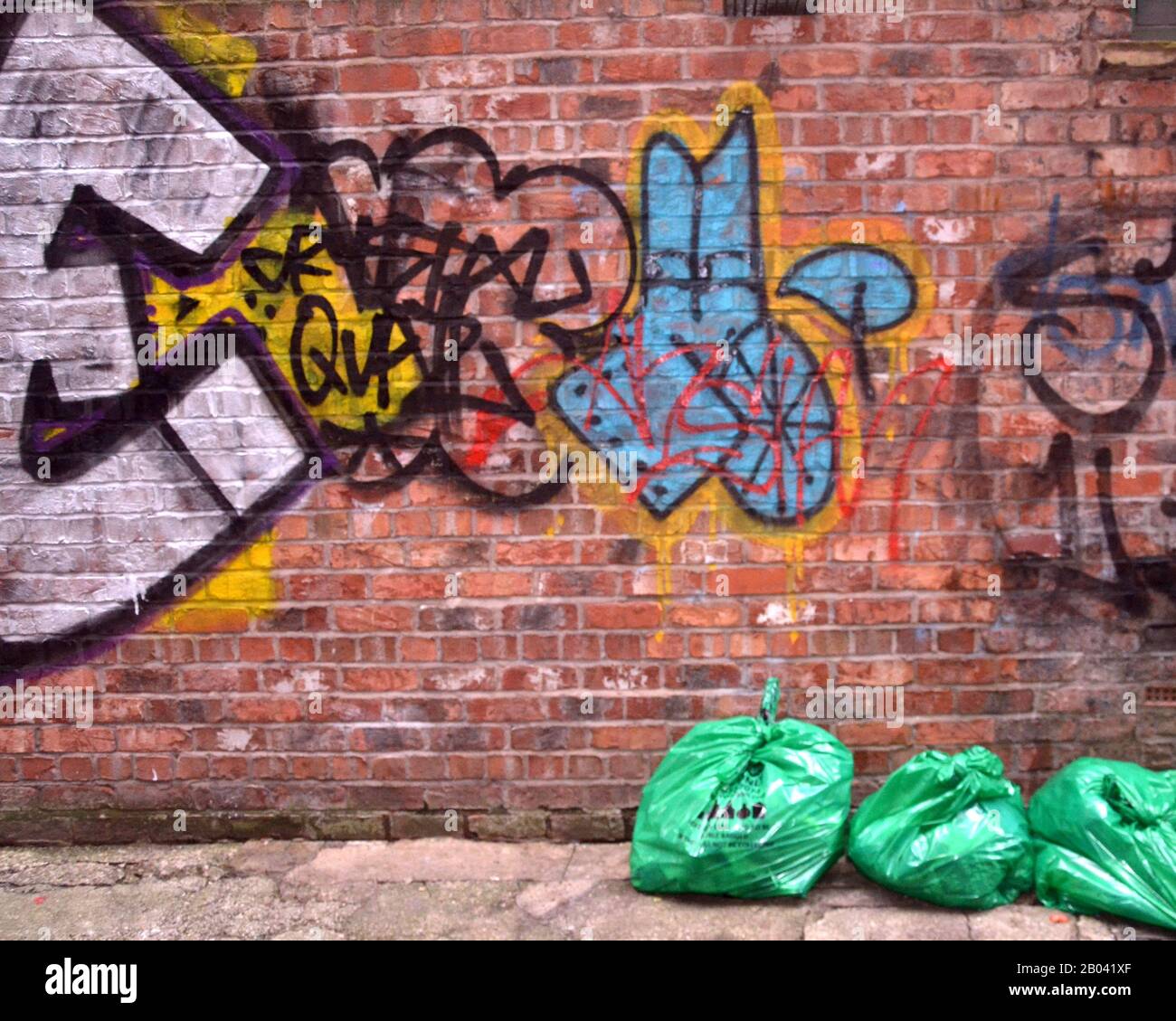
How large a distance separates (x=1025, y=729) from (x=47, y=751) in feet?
10.5

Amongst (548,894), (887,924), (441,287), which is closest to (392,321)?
(441,287)

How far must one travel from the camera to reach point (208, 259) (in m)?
3.59

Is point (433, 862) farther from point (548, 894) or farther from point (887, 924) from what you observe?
point (887, 924)

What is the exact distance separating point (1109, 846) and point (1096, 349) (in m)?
1.48

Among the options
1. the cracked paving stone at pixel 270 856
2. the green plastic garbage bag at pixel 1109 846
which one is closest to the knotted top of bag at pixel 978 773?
the green plastic garbage bag at pixel 1109 846

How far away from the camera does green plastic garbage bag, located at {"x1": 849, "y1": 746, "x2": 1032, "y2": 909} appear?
124 inches

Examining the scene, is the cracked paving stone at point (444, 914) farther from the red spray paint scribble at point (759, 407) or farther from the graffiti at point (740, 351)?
the red spray paint scribble at point (759, 407)

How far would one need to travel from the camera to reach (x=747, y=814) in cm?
321

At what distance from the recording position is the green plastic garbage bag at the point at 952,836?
3141 mm

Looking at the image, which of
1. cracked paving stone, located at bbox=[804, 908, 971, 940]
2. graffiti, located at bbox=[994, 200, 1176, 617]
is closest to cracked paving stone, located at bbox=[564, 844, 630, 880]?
cracked paving stone, located at bbox=[804, 908, 971, 940]

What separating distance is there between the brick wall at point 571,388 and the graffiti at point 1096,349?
1 cm

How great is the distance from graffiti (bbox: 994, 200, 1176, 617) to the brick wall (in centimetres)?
1

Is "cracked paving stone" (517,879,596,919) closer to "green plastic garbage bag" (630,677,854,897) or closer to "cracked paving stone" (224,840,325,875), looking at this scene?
"green plastic garbage bag" (630,677,854,897)

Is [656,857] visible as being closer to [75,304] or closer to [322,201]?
[322,201]
